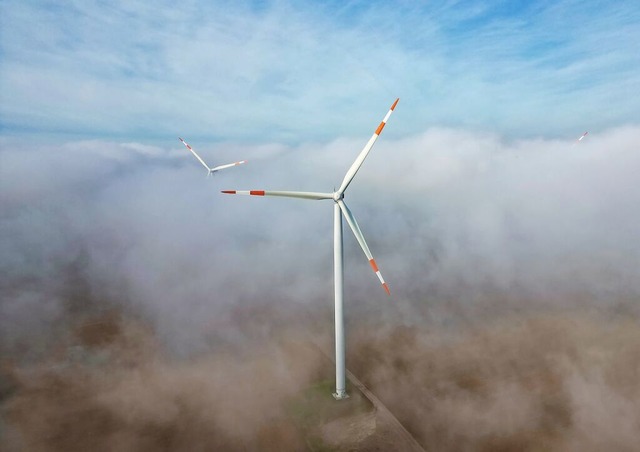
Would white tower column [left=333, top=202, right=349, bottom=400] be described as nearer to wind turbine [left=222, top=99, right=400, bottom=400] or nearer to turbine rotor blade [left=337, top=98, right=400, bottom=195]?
wind turbine [left=222, top=99, right=400, bottom=400]

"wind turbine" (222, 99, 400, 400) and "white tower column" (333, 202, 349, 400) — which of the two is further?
"white tower column" (333, 202, 349, 400)

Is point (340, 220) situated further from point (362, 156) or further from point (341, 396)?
point (341, 396)

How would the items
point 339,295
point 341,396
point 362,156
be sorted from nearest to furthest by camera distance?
point 362,156 < point 339,295 < point 341,396

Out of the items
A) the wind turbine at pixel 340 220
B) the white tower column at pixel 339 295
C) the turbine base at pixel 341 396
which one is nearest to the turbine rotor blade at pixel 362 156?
the wind turbine at pixel 340 220

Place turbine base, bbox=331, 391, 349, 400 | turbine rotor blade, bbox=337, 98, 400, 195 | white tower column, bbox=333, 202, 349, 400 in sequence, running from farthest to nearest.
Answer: turbine base, bbox=331, 391, 349, 400
white tower column, bbox=333, 202, 349, 400
turbine rotor blade, bbox=337, 98, 400, 195

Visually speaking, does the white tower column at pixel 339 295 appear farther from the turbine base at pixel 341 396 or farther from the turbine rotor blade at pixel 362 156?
the turbine rotor blade at pixel 362 156

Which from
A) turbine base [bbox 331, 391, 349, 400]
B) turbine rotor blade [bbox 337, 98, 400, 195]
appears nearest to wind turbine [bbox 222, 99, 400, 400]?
turbine rotor blade [bbox 337, 98, 400, 195]

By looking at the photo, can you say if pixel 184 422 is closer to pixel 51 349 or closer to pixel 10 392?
pixel 10 392

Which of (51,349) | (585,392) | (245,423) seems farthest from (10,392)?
(585,392)

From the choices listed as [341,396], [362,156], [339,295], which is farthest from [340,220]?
[341,396]

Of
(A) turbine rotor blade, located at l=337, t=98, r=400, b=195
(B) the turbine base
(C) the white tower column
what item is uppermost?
(A) turbine rotor blade, located at l=337, t=98, r=400, b=195

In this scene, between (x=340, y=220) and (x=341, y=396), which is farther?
(x=341, y=396)
